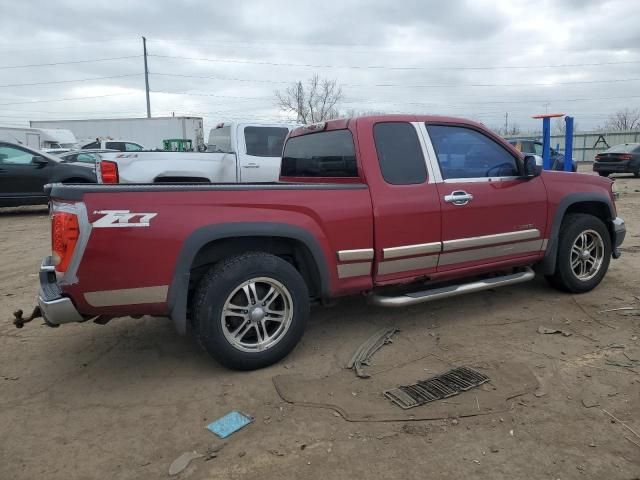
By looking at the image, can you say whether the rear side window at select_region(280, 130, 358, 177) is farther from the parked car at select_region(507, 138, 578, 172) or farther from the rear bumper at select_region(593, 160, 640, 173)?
the rear bumper at select_region(593, 160, 640, 173)

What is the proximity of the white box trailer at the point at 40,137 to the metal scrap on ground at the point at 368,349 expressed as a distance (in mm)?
29100

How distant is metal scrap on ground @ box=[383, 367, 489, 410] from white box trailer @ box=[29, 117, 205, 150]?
26800 millimetres

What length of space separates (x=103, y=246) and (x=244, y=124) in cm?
564

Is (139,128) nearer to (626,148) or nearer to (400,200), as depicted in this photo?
(626,148)

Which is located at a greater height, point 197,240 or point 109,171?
point 109,171

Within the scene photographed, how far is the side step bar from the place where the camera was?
389 cm

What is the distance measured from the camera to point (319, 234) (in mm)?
3609

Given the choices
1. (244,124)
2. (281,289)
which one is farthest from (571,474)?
(244,124)

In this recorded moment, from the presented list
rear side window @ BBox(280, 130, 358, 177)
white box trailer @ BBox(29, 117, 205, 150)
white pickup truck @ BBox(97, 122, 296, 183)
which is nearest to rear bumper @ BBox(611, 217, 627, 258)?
rear side window @ BBox(280, 130, 358, 177)

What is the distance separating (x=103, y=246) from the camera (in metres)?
3.00

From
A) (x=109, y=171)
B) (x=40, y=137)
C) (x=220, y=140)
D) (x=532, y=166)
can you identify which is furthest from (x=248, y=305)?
(x=40, y=137)

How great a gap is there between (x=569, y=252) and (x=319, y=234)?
2762 mm

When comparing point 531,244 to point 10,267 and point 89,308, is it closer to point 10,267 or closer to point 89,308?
point 89,308

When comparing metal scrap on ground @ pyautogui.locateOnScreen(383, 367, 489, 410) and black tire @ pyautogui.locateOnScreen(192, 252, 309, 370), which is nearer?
metal scrap on ground @ pyautogui.locateOnScreen(383, 367, 489, 410)
